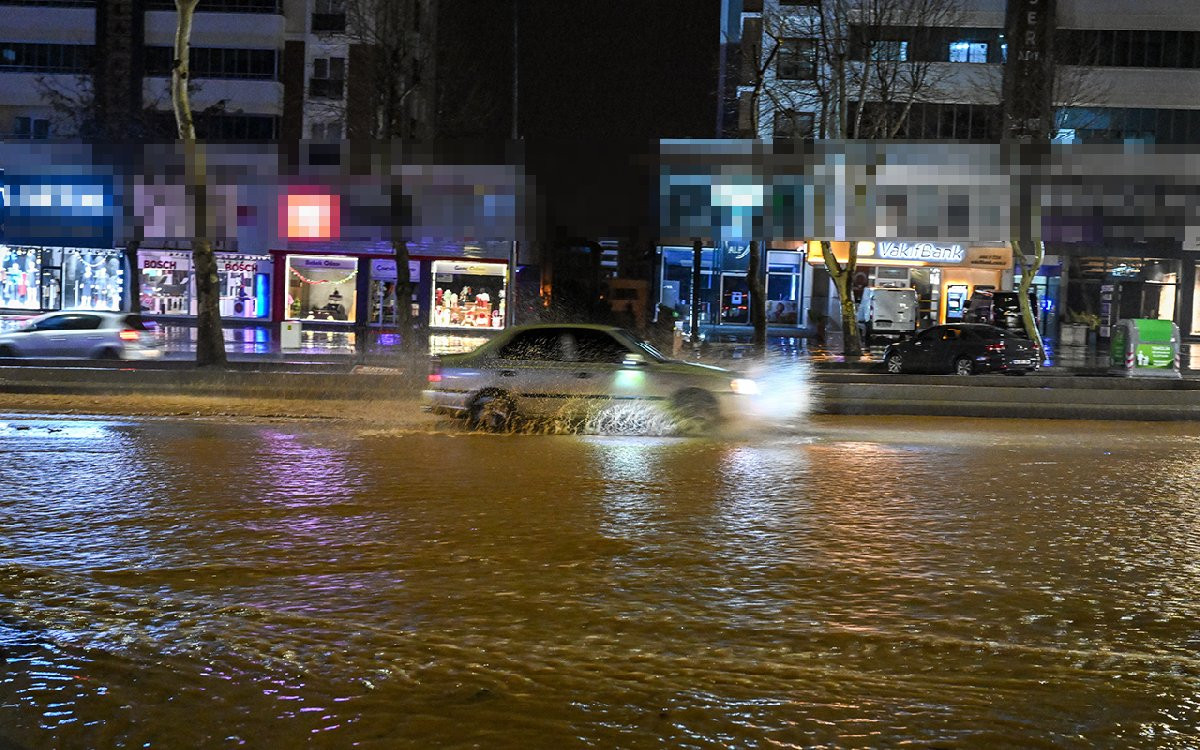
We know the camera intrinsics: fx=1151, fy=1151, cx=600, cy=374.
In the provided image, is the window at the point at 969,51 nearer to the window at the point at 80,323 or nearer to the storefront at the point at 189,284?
the storefront at the point at 189,284

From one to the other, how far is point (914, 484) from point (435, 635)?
660cm

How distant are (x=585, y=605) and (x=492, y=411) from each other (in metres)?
8.14

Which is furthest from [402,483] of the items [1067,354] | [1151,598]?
[1067,354]

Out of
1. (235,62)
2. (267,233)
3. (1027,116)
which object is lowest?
(267,233)

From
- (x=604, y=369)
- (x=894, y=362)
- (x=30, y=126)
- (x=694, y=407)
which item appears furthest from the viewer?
(x=30, y=126)

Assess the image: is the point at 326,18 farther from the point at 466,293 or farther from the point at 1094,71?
the point at 1094,71

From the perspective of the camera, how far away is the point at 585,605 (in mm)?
6398

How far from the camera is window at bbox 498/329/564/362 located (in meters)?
14.2

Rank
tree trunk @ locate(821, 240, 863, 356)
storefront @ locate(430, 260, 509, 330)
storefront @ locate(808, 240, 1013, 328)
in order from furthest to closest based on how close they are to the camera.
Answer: storefront @ locate(808, 240, 1013, 328)
storefront @ locate(430, 260, 509, 330)
tree trunk @ locate(821, 240, 863, 356)

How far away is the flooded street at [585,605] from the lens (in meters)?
4.71

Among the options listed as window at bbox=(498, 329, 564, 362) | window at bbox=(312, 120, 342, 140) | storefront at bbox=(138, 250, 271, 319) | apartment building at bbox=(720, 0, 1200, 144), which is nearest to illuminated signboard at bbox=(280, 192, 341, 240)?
storefront at bbox=(138, 250, 271, 319)

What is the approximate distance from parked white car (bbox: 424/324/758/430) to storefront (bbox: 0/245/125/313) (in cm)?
3228

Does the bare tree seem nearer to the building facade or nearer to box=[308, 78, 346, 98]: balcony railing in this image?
the building facade

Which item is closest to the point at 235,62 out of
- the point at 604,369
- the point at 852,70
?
the point at 852,70
